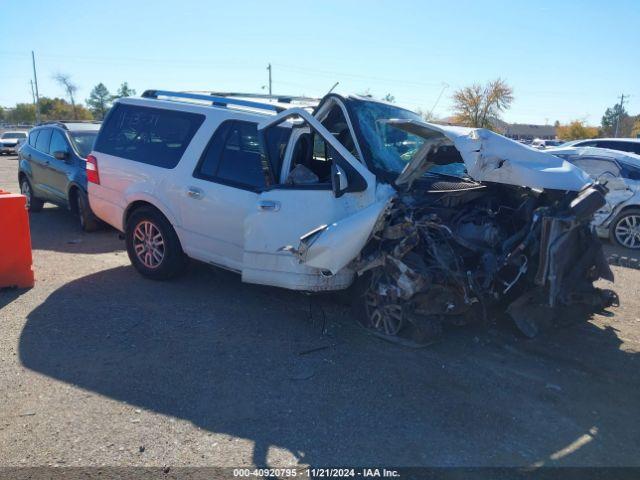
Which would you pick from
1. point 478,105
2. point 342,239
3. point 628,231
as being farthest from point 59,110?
point 342,239

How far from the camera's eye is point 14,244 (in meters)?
6.19

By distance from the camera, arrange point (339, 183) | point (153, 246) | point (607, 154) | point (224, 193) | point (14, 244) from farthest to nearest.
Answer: point (607, 154) → point (153, 246) → point (14, 244) → point (224, 193) → point (339, 183)

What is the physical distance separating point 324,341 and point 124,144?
142 inches


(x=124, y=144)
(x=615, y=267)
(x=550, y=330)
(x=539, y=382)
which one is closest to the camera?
(x=539, y=382)

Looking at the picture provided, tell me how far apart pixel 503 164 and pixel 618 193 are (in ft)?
21.5

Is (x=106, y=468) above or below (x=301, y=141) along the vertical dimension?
below

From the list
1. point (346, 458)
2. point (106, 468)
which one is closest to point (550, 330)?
point (346, 458)

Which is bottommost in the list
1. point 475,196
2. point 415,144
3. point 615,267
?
point 615,267

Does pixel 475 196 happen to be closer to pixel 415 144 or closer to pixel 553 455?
pixel 415 144

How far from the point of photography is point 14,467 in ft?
10.6

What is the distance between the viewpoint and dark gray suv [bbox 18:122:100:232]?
939 cm

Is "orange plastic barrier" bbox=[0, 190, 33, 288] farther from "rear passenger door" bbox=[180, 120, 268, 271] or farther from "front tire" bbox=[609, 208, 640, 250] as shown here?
"front tire" bbox=[609, 208, 640, 250]

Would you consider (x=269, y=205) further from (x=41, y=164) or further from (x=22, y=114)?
(x=22, y=114)

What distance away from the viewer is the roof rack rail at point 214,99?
19.4 feet
